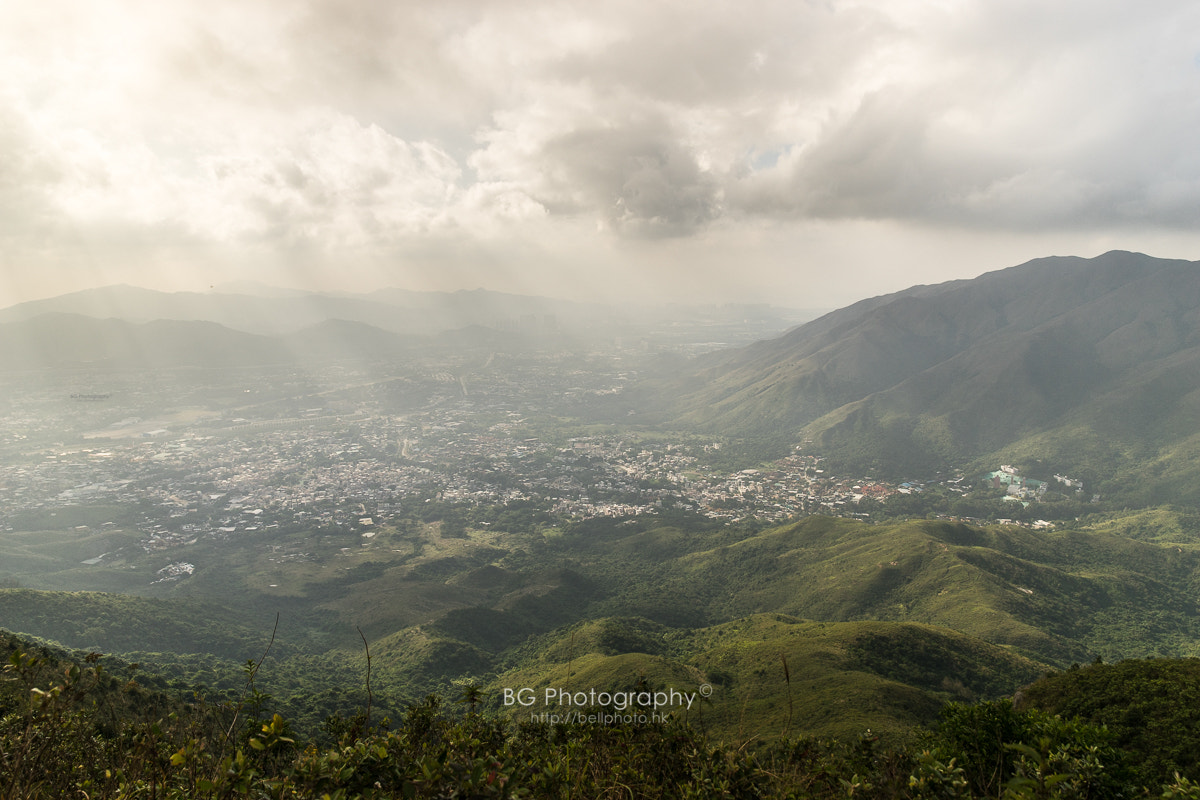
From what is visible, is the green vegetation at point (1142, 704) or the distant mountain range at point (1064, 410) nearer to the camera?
the green vegetation at point (1142, 704)

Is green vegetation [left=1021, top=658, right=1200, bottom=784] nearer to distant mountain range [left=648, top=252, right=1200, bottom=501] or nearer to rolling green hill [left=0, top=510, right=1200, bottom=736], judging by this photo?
rolling green hill [left=0, top=510, right=1200, bottom=736]

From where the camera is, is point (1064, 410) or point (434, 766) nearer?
point (434, 766)

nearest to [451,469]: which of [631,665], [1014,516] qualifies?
[631,665]

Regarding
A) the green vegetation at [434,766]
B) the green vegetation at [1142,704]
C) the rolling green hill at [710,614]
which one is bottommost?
the rolling green hill at [710,614]

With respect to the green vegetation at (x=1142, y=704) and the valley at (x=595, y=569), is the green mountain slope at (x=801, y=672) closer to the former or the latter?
the valley at (x=595, y=569)

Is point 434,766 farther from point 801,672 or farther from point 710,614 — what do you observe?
point 710,614

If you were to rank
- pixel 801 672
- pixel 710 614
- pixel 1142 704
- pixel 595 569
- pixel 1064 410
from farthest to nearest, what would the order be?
pixel 1064 410, pixel 595 569, pixel 710 614, pixel 801 672, pixel 1142 704

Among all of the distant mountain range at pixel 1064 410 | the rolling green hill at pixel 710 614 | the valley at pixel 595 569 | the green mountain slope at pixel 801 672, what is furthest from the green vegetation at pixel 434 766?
the distant mountain range at pixel 1064 410

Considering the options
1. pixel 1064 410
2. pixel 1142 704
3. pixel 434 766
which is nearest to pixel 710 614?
pixel 1142 704

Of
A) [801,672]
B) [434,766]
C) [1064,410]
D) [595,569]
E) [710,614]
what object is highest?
[434,766]

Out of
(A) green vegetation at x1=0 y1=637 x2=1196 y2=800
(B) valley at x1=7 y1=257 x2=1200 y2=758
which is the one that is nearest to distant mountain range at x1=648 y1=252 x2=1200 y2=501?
(B) valley at x1=7 y1=257 x2=1200 y2=758

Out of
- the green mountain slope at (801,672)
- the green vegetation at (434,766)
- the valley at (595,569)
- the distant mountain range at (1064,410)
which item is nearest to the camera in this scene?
the green vegetation at (434,766)

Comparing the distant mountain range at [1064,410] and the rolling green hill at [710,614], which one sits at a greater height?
A: the distant mountain range at [1064,410]
